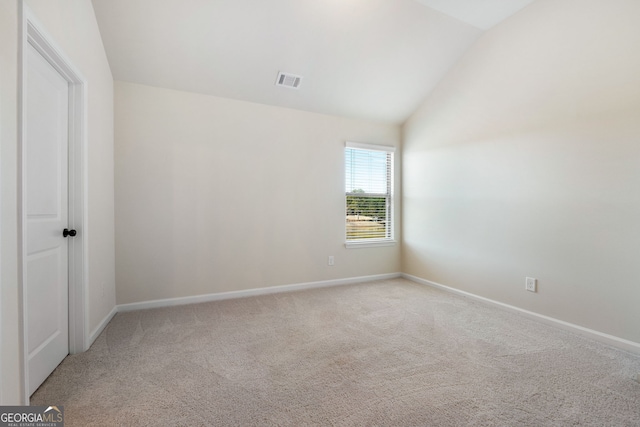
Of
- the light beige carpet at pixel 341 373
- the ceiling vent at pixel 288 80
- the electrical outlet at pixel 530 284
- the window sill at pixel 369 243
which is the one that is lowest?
the light beige carpet at pixel 341 373

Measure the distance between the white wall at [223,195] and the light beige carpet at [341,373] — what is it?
618 millimetres

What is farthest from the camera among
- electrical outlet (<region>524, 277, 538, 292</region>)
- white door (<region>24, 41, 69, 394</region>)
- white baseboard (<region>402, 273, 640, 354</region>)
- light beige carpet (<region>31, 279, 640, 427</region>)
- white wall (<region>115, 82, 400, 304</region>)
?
white wall (<region>115, 82, 400, 304</region>)

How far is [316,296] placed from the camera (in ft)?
11.6

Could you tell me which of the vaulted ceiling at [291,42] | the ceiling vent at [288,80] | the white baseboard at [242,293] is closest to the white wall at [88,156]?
the white baseboard at [242,293]

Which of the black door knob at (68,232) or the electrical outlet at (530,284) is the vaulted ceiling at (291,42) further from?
the electrical outlet at (530,284)

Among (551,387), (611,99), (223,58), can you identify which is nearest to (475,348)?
(551,387)

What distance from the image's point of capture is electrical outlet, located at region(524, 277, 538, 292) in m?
2.82

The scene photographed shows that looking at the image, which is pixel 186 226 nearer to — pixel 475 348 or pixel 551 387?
pixel 475 348

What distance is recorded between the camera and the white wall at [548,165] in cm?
225

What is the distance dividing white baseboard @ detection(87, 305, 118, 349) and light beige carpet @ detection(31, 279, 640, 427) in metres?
0.05

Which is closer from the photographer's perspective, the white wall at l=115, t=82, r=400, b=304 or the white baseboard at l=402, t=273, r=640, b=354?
the white baseboard at l=402, t=273, r=640, b=354

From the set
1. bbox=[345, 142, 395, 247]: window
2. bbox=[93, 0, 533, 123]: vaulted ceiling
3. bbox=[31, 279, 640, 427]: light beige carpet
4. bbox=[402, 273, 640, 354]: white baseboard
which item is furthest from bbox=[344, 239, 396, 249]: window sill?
bbox=[93, 0, 533, 123]: vaulted ceiling

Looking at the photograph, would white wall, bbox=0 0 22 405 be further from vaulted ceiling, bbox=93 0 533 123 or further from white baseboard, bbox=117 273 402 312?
white baseboard, bbox=117 273 402 312

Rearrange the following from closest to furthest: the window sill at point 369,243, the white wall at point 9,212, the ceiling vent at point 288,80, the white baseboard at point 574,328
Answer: the white wall at point 9,212, the white baseboard at point 574,328, the ceiling vent at point 288,80, the window sill at point 369,243
